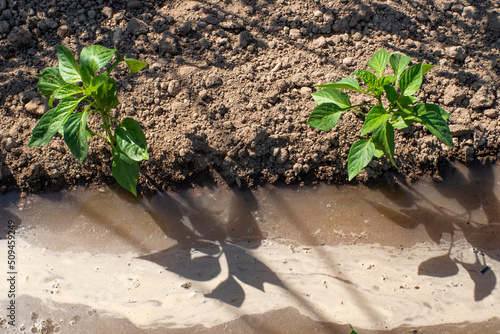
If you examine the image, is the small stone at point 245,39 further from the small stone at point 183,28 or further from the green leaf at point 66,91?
the green leaf at point 66,91

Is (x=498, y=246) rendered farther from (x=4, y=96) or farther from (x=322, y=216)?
(x=4, y=96)

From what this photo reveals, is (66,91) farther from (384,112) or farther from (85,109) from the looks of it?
(384,112)

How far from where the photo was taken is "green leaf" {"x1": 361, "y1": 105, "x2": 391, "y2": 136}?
6.63 ft

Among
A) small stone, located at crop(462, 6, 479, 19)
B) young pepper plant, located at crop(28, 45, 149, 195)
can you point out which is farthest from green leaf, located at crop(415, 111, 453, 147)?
young pepper plant, located at crop(28, 45, 149, 195)

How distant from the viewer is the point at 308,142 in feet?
8.15

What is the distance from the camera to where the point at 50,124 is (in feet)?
6.57

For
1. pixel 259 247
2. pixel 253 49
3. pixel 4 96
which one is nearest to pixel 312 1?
pixel 253 49

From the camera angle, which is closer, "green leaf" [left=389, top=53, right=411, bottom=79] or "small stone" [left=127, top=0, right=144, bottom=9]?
"green leaf" [left=389, top=53, right=411, bottom=79]

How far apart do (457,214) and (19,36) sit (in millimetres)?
3074

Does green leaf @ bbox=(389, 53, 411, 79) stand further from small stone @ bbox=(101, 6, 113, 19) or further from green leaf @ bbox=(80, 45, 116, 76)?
small stone @ bbox=(101, 6, 113, 19)

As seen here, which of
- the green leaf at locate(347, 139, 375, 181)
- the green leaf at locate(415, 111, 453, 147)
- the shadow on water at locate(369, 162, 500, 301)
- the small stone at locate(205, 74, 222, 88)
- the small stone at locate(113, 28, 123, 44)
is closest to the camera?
the green leaf at locate(415, 111, 453, 147)

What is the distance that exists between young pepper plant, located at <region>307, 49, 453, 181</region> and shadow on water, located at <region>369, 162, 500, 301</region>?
0.53 metres

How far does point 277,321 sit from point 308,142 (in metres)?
1.07

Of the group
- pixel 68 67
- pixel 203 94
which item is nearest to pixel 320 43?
pixel 203 94
